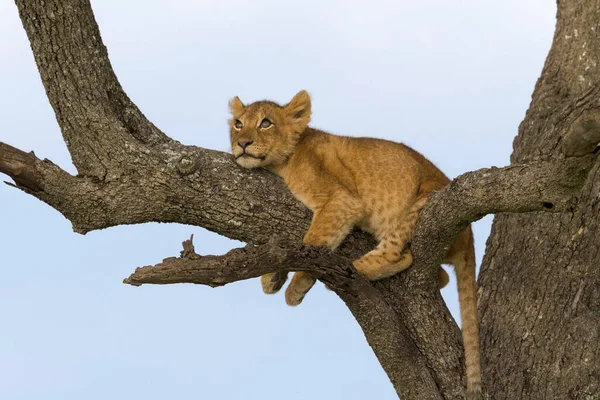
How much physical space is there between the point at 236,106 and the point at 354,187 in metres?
1.44

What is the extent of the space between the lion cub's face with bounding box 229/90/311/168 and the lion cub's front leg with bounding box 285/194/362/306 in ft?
2.21

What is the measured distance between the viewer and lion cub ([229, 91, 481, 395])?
670cm

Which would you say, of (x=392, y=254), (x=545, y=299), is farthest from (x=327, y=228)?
(x=545, y=299)

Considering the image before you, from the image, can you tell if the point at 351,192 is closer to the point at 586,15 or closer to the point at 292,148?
the point at 292,148

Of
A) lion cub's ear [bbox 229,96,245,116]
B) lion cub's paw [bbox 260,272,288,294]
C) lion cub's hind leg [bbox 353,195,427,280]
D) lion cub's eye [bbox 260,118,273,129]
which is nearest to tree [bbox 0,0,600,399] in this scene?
lion cub's hind leg [bbox 353,195,427,280]

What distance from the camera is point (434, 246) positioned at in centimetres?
658

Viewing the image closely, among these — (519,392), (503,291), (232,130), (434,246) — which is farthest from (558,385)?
(232,130)

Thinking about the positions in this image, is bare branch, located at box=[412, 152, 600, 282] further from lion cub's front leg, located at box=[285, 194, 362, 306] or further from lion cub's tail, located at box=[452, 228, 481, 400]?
lion cub's front leg, located at box=[285, 194, 362, 306]

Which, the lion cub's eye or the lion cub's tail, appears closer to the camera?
the lion cub's tail

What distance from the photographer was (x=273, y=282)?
268 inches

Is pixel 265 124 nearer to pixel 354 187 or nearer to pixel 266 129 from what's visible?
pixel 266 129

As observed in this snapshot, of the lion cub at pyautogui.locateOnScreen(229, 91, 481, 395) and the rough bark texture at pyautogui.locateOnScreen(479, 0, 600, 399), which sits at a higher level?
the lion cub at pyautogui.locateOnScreen(229, 91, 481, 395)

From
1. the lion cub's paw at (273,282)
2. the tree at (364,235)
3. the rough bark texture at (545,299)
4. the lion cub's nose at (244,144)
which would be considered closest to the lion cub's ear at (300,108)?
the lion cub's nose at (244,144)

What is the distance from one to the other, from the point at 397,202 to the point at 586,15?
288 centimetres
